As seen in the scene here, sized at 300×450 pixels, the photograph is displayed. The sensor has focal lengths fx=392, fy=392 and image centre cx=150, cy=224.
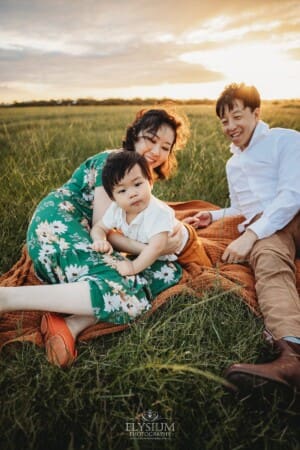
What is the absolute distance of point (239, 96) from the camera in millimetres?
2611

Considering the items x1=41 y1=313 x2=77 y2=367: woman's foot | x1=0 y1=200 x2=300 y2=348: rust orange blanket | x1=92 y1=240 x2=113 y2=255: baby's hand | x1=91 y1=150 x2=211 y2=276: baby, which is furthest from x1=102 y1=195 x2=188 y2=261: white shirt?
x1=41 y1=313 x2=77 y2=367: woman's foot

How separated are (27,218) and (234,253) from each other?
1.68m

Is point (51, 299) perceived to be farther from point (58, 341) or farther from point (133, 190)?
point (133, 190)

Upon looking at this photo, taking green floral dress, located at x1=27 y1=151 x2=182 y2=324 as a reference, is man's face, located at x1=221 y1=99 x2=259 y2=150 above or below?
above

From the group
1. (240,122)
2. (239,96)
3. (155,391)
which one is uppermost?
(239,96)

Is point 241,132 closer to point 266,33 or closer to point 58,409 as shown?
point 266,33

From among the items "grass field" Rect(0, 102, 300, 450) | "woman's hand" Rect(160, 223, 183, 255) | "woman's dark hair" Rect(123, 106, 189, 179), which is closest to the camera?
"grass field" Rect(0, 102, 300, 450)

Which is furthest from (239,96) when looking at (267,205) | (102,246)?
(102,246)

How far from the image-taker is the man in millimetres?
1984

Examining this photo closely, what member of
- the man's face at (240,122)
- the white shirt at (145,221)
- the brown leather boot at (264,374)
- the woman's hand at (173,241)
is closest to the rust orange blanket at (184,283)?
the woman's hand at (173,241)

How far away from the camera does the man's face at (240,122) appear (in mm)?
2629

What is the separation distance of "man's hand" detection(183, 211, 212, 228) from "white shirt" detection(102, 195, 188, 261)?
3.02 feet

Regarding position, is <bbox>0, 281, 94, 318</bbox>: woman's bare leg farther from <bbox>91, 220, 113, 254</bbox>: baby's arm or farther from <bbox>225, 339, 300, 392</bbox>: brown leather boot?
<bbox>225, 339, 300, 392</bbox>: brown leather boot

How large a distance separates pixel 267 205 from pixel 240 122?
59 centimetres
